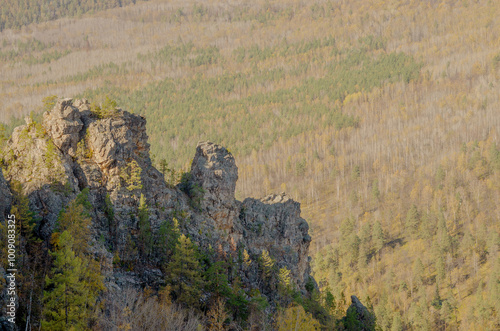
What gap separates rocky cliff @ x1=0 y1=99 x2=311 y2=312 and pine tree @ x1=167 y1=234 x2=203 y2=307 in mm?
2154

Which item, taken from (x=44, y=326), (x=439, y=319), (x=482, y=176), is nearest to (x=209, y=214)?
(x=44, y=326)

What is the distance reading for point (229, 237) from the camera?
198 ft

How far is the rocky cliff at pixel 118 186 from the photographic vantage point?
46719 millimetres

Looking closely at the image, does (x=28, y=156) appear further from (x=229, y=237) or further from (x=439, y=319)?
(x=439, y=319)

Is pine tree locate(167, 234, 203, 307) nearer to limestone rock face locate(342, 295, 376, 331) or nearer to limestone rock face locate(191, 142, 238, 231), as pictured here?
limestone rock face locate(191, 142, 238, 231)

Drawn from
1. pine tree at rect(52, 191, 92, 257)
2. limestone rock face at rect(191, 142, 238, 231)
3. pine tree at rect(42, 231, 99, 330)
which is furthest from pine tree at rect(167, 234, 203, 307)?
pine tree at rect(42, 231, 99, 330)

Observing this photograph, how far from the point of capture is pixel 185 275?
162 feet

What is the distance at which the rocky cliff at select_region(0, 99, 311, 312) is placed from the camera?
153 ft

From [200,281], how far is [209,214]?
1249 centimetres

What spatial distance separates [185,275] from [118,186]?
1213 cm

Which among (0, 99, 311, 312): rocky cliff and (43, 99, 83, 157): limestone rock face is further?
(43, 99, 83, 157): limestone rock face

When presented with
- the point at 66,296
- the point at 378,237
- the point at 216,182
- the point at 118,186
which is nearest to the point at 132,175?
the point at 118,186

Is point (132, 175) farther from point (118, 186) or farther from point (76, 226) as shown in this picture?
point (76, 226)

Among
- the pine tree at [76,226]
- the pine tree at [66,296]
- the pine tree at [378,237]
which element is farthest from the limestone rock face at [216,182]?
the pine tree at [378,237]
